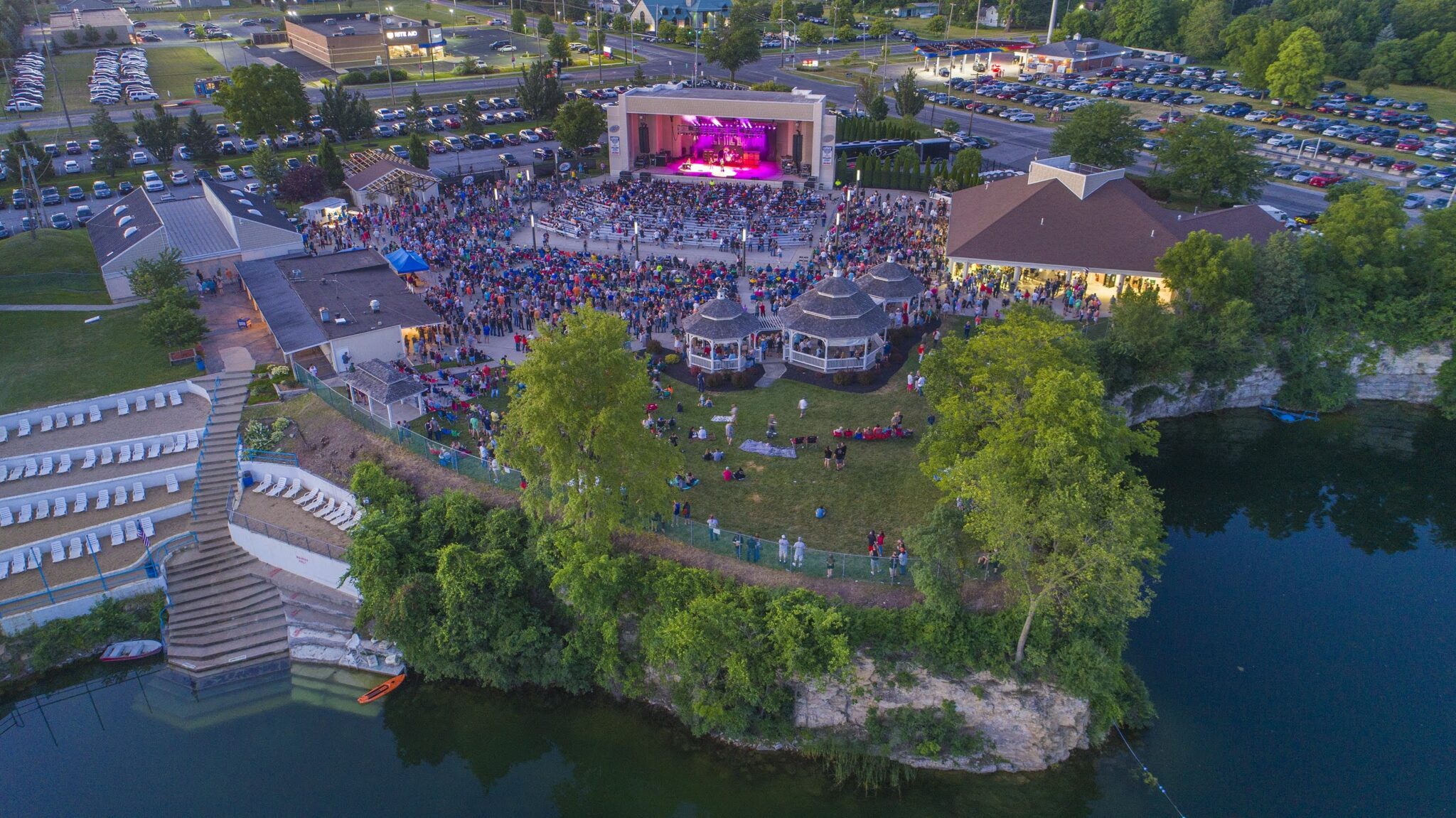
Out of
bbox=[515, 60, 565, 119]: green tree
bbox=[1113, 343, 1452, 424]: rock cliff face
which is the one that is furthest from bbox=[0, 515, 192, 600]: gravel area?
bbox=[515, 60, 565, 119]: green tree

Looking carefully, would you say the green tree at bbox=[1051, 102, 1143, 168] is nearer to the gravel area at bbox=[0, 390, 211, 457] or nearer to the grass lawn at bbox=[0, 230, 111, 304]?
the gravel area at bbox=[0, 390, 211, 457]

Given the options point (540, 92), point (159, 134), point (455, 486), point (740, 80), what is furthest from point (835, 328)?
point (740, 80)

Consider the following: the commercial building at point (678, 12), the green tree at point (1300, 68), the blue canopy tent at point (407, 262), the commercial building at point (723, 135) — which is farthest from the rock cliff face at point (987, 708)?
the commercial building at point (678, 12)

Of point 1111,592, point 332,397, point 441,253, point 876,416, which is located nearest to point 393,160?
point 441,253

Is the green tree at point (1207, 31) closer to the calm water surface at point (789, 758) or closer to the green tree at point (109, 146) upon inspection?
the calm water surface at point (789, 758)

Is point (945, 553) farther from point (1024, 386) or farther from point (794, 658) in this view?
point (1024, 386)

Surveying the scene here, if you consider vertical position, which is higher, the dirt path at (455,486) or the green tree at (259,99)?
the green tree at (259,99)

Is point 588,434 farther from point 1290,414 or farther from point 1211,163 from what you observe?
point 1211,163
